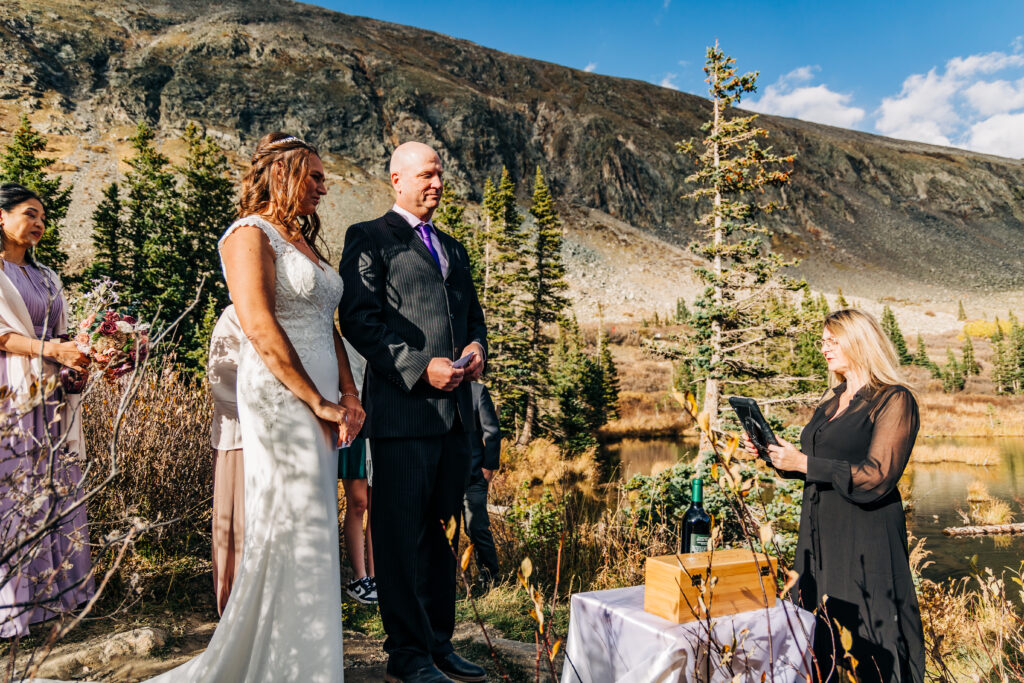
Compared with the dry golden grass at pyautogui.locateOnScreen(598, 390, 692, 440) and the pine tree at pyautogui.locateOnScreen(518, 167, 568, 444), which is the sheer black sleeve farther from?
the dry golden grass at pyautogui.locateOnScreen(598, 390, 692, 440)

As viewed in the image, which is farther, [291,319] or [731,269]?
[731,269]

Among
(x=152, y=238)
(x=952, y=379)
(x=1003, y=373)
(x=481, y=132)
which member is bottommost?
(x=952, y=379)

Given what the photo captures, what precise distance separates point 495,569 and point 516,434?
16.8 meters

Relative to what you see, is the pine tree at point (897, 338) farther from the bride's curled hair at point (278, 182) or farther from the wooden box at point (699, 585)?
the bride's curled hair at point (278, 182)

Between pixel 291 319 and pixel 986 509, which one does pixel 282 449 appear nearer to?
pixel 291 319

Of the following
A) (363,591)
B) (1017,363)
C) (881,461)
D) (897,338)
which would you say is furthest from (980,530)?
(897,338)

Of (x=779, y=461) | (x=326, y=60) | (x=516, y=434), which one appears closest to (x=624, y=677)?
(x=779, y=461)

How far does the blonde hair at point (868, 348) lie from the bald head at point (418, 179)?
72.5 inches

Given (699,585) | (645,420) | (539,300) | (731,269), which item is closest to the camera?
(699,585)

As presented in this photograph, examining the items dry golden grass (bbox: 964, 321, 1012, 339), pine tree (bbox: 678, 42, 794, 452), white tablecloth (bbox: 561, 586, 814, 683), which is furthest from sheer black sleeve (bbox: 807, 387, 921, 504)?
dry golden grass (bbox: 964, 321, 1012, 339)

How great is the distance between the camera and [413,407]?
2572 millimetres

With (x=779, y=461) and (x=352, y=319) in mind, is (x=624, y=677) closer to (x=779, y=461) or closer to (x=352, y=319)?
(x=779, y=461)

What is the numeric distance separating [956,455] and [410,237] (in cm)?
2618

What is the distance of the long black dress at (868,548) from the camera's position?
8.59ft
